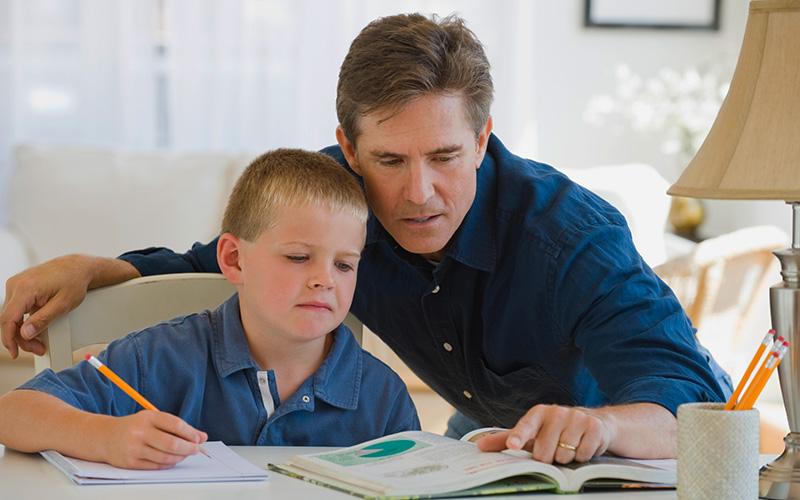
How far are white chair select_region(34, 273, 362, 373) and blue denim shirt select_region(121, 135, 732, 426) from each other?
0.14 m

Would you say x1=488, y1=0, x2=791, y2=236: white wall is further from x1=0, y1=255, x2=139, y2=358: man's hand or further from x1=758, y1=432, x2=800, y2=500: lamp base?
x1=758, y1=432, x2=800, y2=500: lamp base

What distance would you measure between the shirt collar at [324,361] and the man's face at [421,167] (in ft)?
0.58

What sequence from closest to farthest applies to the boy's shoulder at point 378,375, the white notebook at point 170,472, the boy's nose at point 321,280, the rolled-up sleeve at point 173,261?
the white notebook at point 170,472
the boy's nose at point 321,280
the boy's shoulder at point 378,375
the rolled-up sleeve at point 173,261

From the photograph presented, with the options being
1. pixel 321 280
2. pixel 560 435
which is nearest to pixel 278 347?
pixel 321 280

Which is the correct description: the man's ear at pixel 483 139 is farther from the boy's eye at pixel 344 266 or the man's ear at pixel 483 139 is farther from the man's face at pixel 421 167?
the boy's eye at pixel 344 266

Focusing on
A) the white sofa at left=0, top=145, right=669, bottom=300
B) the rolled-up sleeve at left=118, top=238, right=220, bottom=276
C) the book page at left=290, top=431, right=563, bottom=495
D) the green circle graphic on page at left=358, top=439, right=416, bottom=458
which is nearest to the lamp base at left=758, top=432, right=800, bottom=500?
the book page at left=290, top=431, right=563, bottom=495

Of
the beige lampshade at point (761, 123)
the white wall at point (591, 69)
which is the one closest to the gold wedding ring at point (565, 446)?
the beige lampshade at point (761, 123)

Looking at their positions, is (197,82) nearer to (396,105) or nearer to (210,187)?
(210,187)

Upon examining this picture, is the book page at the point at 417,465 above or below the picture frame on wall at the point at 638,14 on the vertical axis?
below

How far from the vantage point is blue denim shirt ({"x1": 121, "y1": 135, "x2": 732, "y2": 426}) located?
1456mm

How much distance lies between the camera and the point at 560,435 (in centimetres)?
118

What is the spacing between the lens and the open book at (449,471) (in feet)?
3.66

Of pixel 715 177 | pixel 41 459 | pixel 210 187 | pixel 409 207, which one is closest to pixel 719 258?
pixel 210 187

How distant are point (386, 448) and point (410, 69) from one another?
530mm
